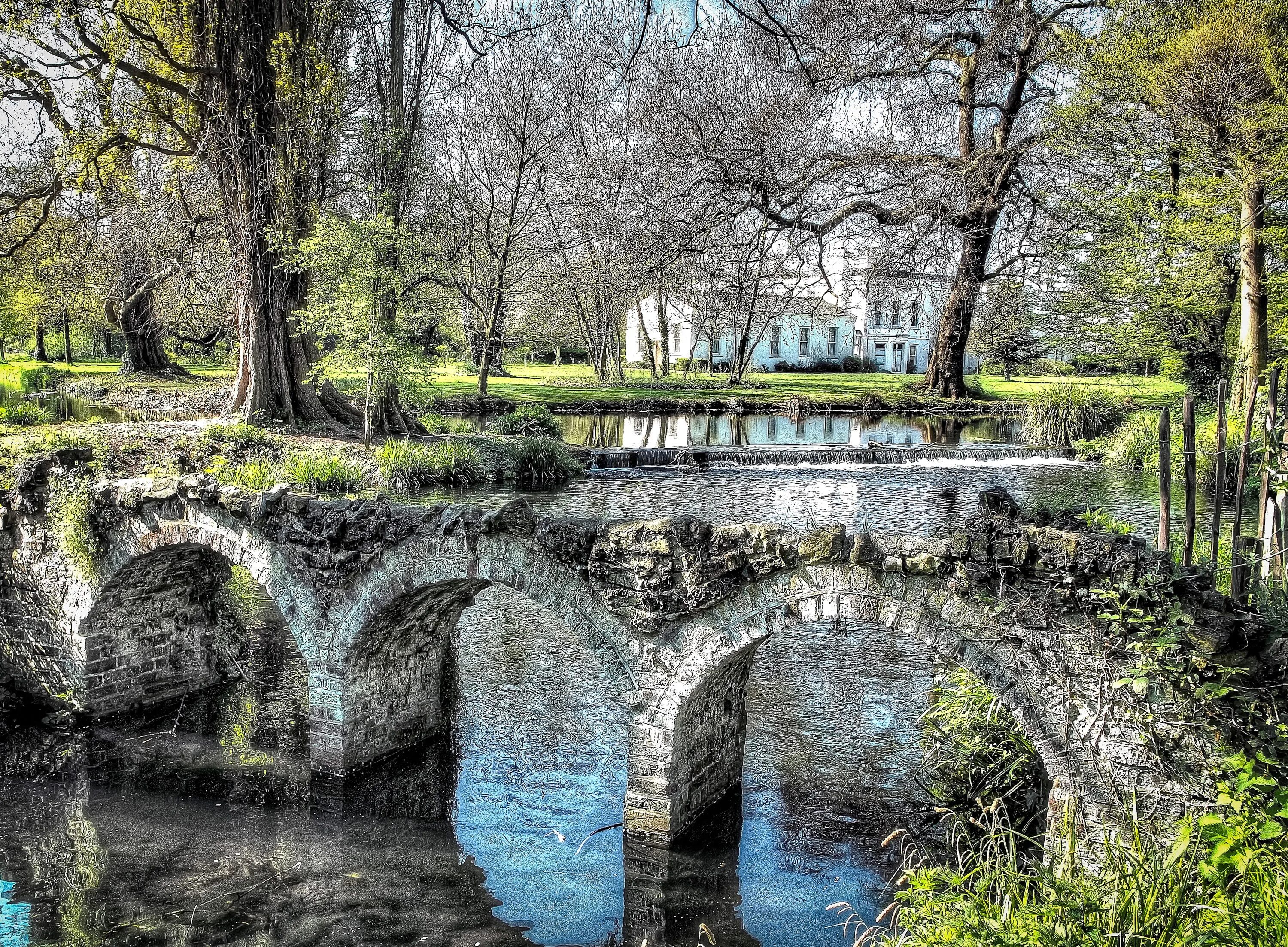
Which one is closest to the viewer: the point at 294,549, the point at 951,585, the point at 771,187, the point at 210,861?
the point at 951,585

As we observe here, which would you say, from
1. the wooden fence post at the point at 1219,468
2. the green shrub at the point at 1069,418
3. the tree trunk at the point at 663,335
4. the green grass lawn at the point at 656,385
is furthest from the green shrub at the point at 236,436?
the tree trunk at the point at 663,335

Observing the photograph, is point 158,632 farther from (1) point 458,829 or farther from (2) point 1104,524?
(2) point 1104,524

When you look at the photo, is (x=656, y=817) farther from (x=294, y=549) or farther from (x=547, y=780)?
(x=294, y=549)

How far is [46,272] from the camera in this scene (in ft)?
82.4

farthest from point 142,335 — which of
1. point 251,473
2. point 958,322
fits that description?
point 958,322

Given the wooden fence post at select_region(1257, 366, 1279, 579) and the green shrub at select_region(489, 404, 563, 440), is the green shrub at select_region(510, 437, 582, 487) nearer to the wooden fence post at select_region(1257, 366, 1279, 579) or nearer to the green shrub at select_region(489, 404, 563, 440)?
the green shrub at select_region(489, 404, 563, 440)

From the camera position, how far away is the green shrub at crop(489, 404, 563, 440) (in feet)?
77.6

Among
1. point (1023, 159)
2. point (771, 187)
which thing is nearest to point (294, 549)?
point (771, 187)

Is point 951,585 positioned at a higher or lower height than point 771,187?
lower

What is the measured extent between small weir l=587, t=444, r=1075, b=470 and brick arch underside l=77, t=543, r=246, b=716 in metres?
11.9

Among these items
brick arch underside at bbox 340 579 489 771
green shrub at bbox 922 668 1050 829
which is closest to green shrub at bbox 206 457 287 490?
brick arch underside at bbox 340 579 489 771

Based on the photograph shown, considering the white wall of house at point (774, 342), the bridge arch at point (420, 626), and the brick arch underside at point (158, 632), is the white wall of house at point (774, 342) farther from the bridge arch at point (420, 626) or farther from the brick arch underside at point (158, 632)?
the bridge arch at point (420, 626)

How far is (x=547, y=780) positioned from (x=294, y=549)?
2.93 m

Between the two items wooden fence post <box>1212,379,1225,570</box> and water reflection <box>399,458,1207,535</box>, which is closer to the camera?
wooden fence post <box>1212,379,1225,570</box>
